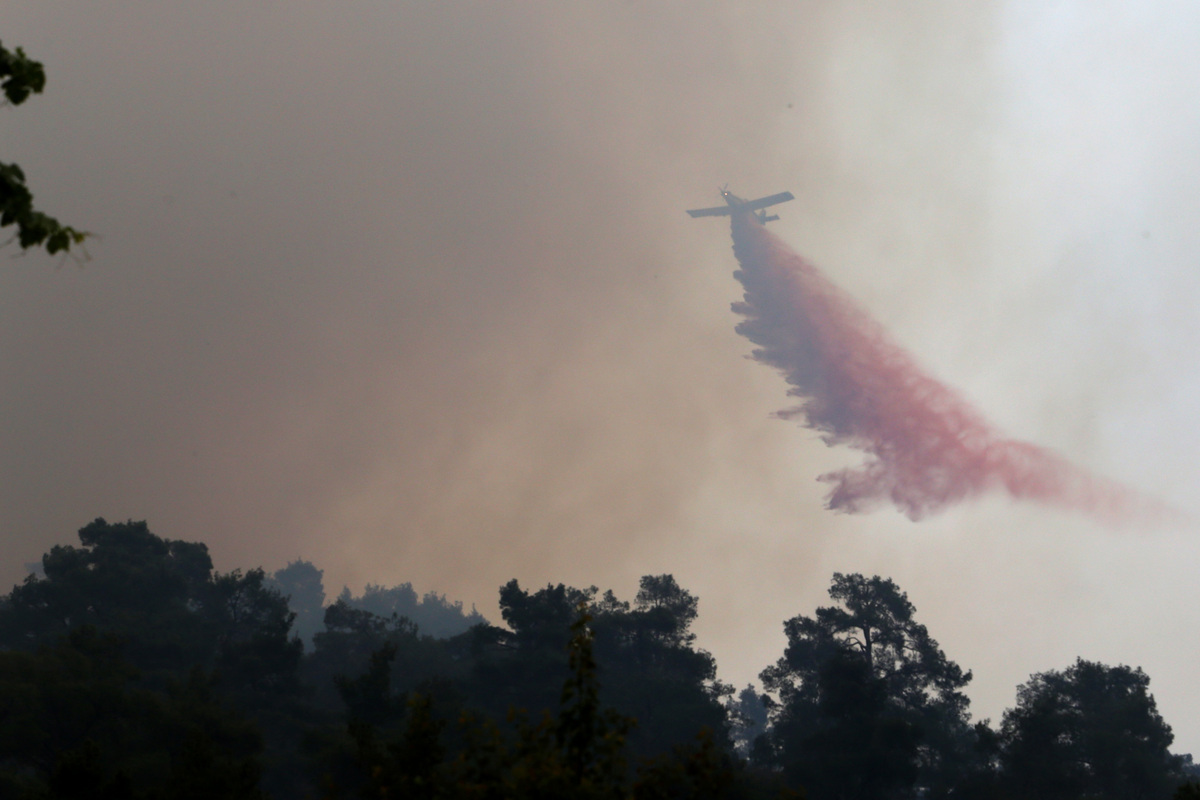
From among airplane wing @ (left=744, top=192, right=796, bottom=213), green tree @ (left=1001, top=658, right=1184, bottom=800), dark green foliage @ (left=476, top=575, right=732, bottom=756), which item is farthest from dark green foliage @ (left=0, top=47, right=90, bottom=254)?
airplane wing @ (left=744, top=192, right=796, bottom=213)

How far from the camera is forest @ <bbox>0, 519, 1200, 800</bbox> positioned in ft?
70.0

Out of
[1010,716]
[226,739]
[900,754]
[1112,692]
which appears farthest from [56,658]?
[1112,692]

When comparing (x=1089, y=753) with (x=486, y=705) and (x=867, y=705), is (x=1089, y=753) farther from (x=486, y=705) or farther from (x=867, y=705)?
(x=486, y=705)

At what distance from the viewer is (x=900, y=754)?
52375mm

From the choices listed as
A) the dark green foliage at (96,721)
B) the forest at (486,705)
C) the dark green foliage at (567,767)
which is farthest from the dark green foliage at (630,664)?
the dark green foliage at (567,767)

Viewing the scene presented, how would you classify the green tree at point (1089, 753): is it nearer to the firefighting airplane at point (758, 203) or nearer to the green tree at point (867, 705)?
the green tree at point (867, 705)

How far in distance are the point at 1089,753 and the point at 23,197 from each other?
65152mm

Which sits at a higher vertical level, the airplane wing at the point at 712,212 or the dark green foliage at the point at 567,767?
the airplane wing at the point at 712,212

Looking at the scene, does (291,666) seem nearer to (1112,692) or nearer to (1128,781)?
(1128,781)

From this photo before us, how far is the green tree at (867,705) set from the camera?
5266 cm

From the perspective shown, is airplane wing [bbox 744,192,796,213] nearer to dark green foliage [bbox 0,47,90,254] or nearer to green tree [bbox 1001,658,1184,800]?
green tree [bbox 1001,658,1184,800]

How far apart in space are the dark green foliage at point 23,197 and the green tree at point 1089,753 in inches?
2261

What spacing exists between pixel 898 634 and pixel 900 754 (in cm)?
2437

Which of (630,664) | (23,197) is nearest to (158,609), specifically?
(630,664)
